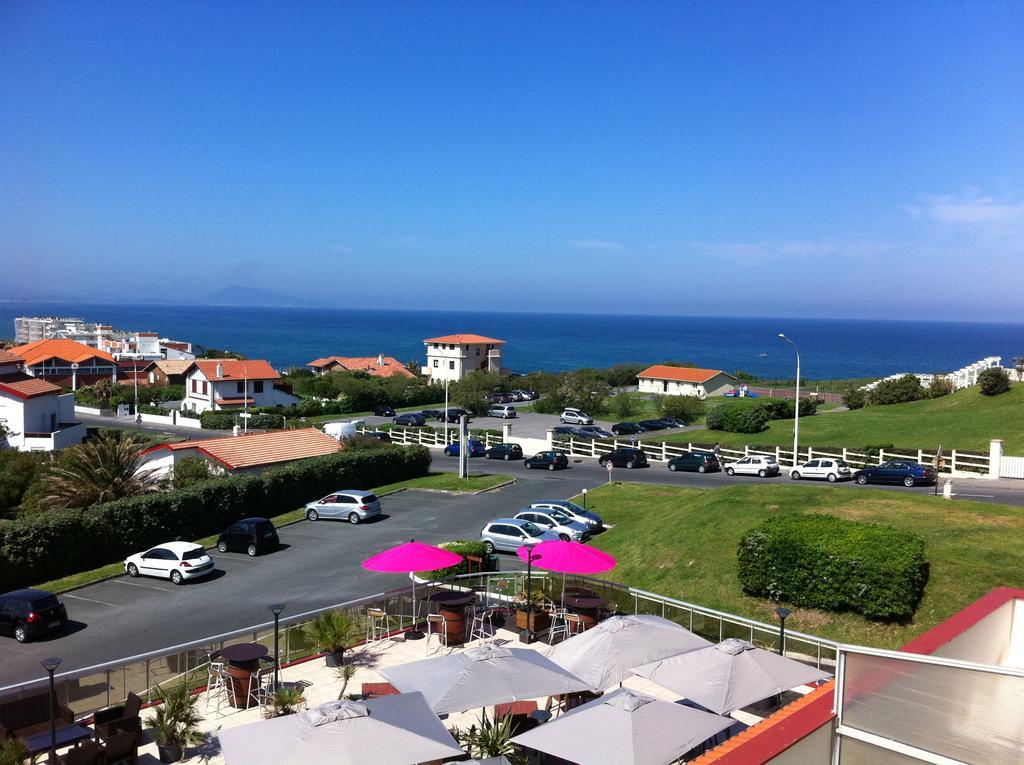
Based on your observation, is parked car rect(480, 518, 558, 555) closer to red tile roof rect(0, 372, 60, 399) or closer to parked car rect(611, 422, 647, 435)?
parked car rect(611, 422, 647, 435)

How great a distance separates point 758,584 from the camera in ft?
65.2

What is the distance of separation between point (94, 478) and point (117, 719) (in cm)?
2487

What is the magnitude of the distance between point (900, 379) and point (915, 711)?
61.1 meters

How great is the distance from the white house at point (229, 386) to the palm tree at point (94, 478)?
4186cm

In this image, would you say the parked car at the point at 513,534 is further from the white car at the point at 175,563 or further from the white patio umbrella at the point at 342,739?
the white patio umbrella at the point at 342,739

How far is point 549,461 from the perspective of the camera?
46531 millimetres

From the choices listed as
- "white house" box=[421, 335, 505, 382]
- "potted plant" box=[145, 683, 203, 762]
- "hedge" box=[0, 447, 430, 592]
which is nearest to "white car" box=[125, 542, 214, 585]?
"hedge" box=[0, 447, 430, 592]

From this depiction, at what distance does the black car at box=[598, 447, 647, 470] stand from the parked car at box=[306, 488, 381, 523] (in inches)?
619

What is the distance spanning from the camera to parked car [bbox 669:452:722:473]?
142 ft

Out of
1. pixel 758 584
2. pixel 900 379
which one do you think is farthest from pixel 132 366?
pixel 758 584

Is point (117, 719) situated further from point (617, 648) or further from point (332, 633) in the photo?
point (617, 648)

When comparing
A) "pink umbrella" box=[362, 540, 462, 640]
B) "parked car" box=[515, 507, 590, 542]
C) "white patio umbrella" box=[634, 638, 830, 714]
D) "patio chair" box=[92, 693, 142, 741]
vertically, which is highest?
"white patio umbrella" box=[634, 638, 830, 714]

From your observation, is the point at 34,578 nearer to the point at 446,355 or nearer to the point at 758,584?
the point at 758,584

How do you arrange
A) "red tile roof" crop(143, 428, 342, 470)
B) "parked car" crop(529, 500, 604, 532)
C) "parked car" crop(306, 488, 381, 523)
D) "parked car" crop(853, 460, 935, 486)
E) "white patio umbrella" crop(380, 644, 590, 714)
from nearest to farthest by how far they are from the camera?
1. "white patio umbrella" crop(380, 644, 590, 714)
2. "parked car" crop(529, 500, 604, 532)
3. "parked car" crop(306, 488, 381, 523)
4. "parked car" crop(853, 460, 935, 486)
5. "red tile roof" crop(143, 428, 342, 470)
